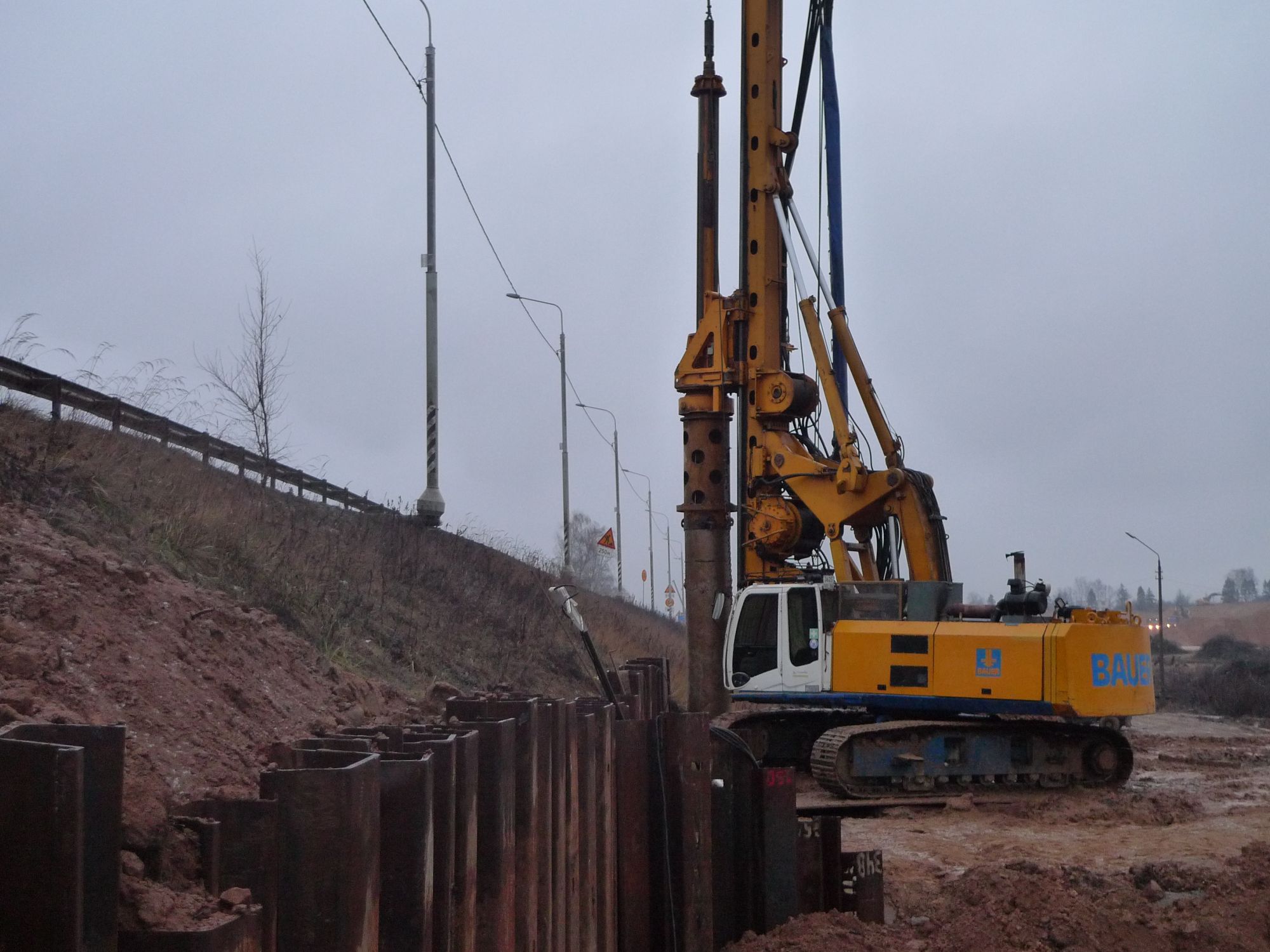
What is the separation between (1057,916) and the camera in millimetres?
8500

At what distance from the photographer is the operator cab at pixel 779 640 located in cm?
1630

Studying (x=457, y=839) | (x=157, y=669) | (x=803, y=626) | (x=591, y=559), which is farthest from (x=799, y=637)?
(x=591, y=559)

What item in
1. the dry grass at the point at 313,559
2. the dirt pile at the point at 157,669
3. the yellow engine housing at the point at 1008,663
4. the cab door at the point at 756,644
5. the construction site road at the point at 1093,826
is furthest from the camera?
the cab door at the point at 756,644

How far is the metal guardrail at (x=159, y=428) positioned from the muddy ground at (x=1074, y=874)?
353 inches

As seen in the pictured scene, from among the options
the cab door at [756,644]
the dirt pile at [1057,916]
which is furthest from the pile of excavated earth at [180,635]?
the dirt pile at [1057,916]

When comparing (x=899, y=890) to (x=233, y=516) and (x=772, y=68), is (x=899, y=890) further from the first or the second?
(x=772, y=68)

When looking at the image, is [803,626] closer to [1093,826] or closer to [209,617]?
[1093,826]

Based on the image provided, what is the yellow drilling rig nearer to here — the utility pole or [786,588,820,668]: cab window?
[786,588,820,668]: cab window

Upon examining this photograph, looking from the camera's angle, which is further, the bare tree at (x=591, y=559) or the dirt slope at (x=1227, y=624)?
the dirt slope at (x=1227, y=624)

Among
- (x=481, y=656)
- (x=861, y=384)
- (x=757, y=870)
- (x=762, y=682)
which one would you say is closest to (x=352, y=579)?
(x=481, y=656)

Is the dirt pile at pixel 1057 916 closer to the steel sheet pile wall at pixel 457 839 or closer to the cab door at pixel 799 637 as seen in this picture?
the steel sheet pile wall at pixel 457 839

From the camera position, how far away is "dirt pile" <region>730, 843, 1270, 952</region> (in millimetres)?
7570

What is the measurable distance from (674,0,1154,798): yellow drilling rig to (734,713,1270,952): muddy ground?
2.88 feet

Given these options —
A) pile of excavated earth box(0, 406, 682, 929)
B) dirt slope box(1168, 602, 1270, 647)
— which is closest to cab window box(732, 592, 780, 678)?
pile of excavated earth box(0, 406, 682, 929)
